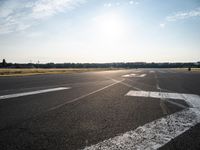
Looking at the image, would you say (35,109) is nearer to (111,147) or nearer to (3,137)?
(3,137)

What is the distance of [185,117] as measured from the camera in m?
4.15

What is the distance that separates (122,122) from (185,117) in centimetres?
149

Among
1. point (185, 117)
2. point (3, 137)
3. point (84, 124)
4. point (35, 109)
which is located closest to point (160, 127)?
point (185, 117)

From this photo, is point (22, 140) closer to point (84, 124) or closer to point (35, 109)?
point (84, 124)

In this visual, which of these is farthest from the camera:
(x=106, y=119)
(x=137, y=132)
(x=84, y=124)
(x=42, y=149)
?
(x=106, y=119)

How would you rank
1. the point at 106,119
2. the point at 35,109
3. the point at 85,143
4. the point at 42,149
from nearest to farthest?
the point at 42,149 < the point at 85,143 < the point at 106,119 < the point at 35,109

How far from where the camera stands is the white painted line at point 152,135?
8.47 ft

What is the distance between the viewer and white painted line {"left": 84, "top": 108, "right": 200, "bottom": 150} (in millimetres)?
2582

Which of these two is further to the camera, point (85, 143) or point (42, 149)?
point (85, 143)

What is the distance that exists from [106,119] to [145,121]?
2.68 ft

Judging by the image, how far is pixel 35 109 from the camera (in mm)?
4891

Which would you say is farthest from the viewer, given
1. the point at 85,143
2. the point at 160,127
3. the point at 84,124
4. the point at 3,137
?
the point at 84,124

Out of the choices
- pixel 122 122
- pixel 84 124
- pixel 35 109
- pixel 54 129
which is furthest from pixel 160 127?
pixel 35 109

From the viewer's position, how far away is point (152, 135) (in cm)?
300
